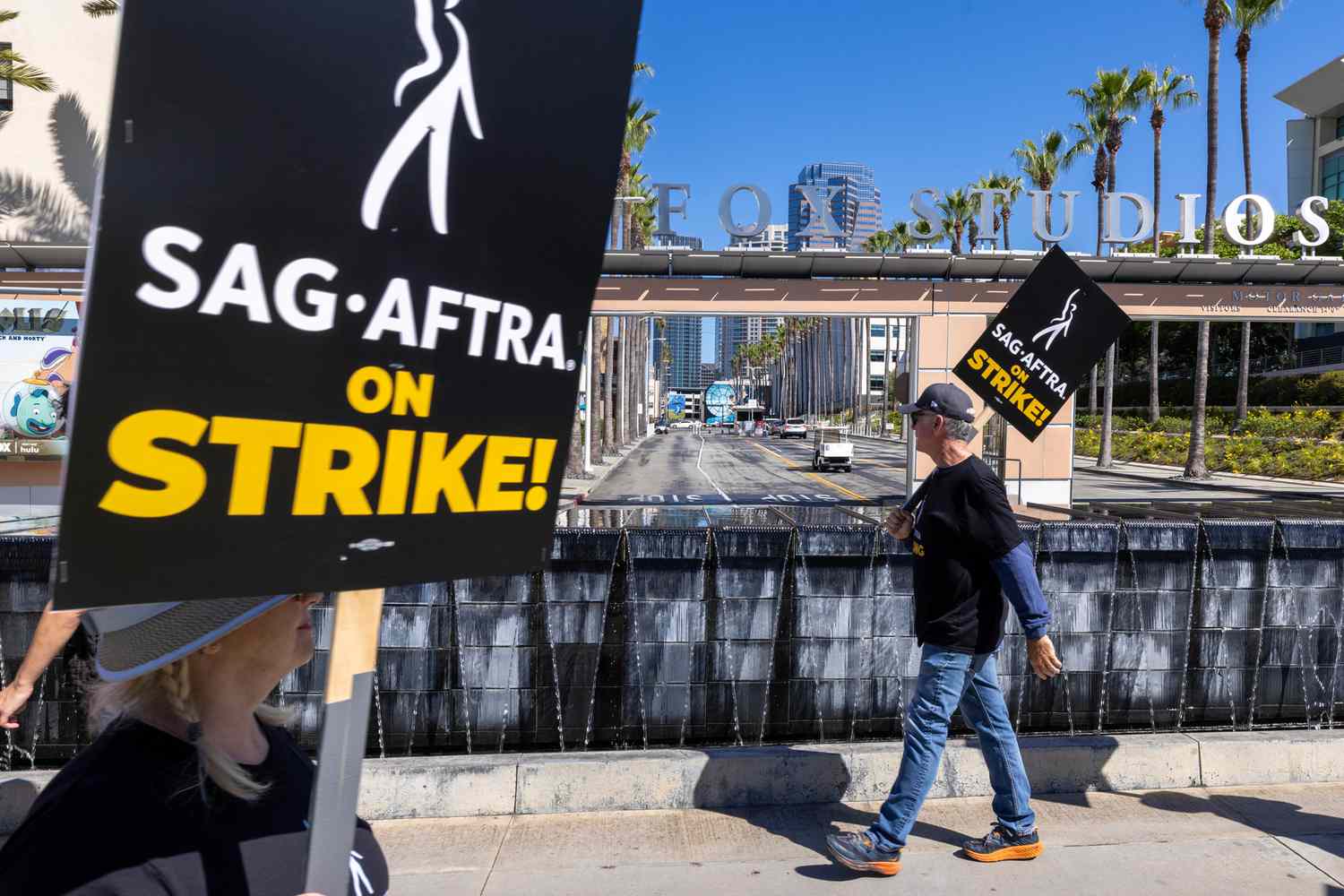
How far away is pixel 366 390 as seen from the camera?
1543 mm

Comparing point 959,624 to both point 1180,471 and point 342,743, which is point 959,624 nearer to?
point 342,743

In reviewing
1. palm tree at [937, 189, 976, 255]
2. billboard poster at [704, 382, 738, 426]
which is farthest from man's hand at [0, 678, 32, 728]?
billboard poster at [704, 382, 738, 426]

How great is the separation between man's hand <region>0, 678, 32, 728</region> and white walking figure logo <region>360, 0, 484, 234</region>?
231 centimetres

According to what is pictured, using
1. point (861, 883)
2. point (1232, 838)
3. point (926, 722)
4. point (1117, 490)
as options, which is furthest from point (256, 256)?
point (1117, 490)

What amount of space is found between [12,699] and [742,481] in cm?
3220

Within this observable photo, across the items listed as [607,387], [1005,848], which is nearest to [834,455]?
[607,387]

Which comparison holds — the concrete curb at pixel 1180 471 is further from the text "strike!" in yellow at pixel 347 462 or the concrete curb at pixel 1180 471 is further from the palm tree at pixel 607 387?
the text "strike!" in yellow at pixel 347 462

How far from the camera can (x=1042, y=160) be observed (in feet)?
142

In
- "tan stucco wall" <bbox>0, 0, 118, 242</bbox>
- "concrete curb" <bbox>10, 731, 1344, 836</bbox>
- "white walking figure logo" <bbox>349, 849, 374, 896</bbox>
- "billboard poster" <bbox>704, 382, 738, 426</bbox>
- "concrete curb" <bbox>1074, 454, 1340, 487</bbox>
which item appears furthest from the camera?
"billboard poster" <bbox>704, 382, 738, 426</bbox>

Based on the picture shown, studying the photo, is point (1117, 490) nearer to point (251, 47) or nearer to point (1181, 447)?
point (1181, 447)

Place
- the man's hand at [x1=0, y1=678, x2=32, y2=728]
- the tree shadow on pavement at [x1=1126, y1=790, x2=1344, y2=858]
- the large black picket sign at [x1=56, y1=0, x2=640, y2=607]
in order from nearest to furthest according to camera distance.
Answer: the large black picket sign at [x1=56, y1=0, x2=640, y2=607] < the man's hand at [x1=0, y1=678, x2=32, y2=728] < the tree shadow on pavement at [x1=1126, y1=790, x2=1344, y2=858]

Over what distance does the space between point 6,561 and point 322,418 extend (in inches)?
172

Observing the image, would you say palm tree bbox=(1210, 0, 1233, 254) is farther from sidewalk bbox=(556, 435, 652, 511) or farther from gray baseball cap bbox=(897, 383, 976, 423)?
gray baseball cap bbox=(897, 383, 976, 423)

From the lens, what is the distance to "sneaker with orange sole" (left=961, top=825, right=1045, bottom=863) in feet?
13.9
